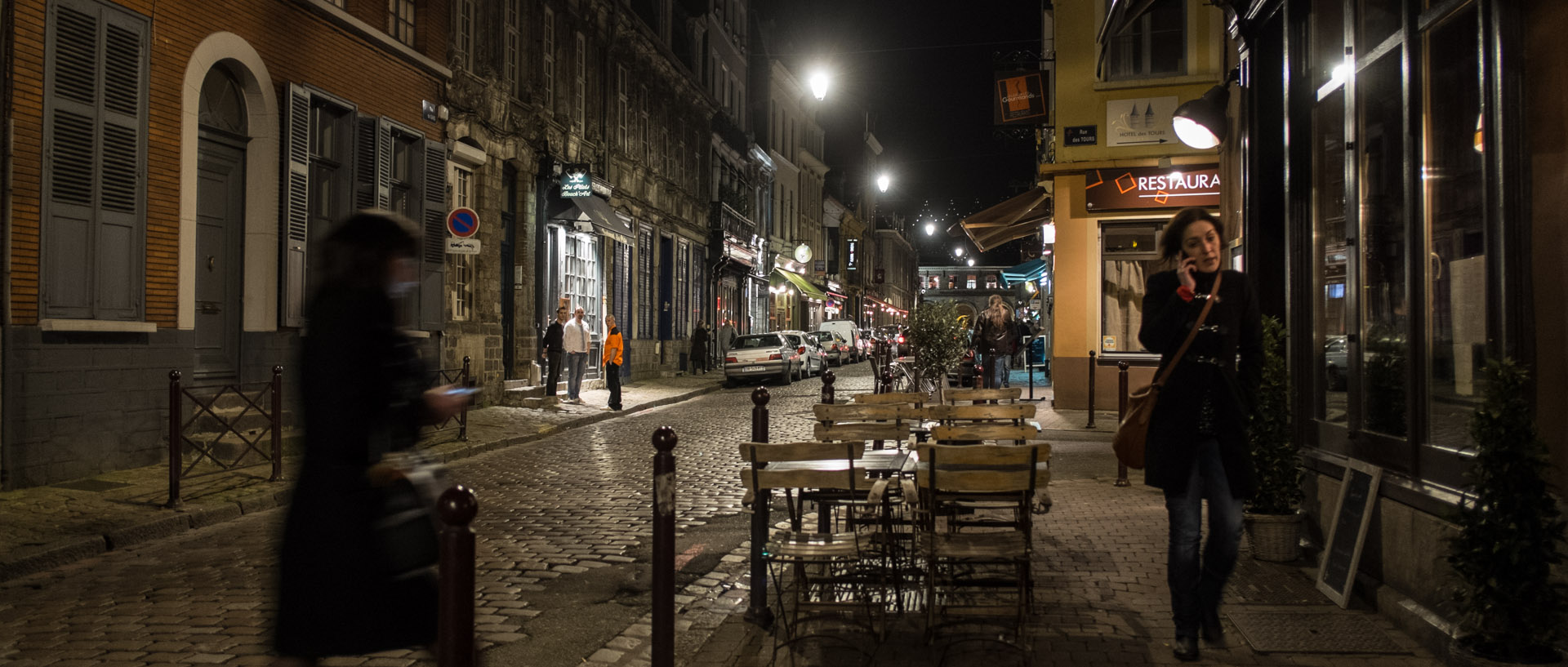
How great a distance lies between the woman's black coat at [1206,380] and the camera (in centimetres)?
482

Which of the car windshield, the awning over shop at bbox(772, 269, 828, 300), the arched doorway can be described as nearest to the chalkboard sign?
the arched doorway

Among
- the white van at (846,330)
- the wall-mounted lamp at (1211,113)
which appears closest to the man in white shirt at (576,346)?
the wall-mounted lamp at (1211,113)

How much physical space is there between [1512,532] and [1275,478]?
241 centimetres

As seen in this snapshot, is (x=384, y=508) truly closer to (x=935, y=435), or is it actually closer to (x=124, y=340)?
(x=935, y=435)

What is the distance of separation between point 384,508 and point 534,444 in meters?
11.2

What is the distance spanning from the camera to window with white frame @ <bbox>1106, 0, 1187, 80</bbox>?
17.4 meters

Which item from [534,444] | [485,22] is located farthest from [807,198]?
[534,444]

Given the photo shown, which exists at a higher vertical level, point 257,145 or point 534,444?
point 257,145

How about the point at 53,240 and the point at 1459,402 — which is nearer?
the point at 1459,402

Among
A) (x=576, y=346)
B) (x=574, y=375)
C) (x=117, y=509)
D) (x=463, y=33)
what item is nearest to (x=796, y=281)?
(x=574, y=375)

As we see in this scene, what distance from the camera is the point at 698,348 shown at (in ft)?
107

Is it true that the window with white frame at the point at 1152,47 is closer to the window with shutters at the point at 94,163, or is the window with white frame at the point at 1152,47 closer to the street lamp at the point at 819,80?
the window with shutters at the point at 94,163

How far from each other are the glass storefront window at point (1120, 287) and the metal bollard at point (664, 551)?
14642mm

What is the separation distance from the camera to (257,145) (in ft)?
43.0
